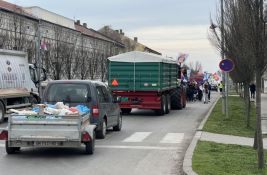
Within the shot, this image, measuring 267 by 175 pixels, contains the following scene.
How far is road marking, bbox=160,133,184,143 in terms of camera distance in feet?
47.8

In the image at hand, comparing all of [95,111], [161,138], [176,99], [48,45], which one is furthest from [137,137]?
[48,45]

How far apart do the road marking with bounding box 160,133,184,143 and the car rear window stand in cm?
260

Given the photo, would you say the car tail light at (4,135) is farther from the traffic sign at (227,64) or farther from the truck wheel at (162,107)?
the truck wheel at (162,107)

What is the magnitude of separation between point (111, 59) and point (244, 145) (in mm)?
12483

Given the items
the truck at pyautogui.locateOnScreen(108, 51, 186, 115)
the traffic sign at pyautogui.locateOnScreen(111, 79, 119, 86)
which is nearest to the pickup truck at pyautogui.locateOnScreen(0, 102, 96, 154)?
the truck at pyautogui.locateOnScreen(108, 51, 186, 115)

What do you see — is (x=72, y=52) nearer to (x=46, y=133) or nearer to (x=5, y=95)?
(x=5, y=95)

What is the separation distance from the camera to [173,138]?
15312mm

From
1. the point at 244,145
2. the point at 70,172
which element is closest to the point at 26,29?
the point at 244,145

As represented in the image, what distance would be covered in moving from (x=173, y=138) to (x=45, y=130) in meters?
5.24

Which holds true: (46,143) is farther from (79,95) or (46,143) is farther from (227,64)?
(227,64)

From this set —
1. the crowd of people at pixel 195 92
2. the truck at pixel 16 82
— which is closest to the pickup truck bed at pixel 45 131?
the truck at pixel 16 82

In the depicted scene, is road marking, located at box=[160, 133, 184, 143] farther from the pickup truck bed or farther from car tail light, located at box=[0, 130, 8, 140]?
car tail light, located at box=[0, 130, 8, 140]

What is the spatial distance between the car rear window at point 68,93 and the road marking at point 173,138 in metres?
2.60

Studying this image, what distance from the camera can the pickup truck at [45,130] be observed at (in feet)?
36.4
